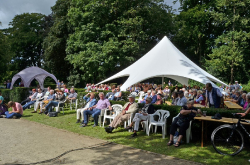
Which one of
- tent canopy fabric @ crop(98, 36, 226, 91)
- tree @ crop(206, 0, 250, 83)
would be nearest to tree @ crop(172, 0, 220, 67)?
tree @ crop(206, 0, 250, 83)

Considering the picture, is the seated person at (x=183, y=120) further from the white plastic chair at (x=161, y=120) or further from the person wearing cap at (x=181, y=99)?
the person wearing cap at (x=181, y=99)

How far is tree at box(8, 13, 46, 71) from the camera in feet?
128

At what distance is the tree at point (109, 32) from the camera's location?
24922mm

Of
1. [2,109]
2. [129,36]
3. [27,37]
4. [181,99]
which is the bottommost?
[2,109]

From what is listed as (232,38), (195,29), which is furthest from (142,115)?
(195,29)

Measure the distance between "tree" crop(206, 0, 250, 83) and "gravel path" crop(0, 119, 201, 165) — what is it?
27035 millimetres

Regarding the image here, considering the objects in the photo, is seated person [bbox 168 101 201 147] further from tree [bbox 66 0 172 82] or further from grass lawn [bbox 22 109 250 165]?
tree [bbox 66 0 172 82]

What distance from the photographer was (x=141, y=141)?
656 cm

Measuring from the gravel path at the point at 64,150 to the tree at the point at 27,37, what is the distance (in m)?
34.0

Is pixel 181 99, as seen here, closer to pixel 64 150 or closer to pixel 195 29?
pixel 64 150

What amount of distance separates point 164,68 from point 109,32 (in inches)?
635

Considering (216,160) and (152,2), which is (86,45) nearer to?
(152,2)

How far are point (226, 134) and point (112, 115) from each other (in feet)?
13.5

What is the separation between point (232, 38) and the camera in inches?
1183
